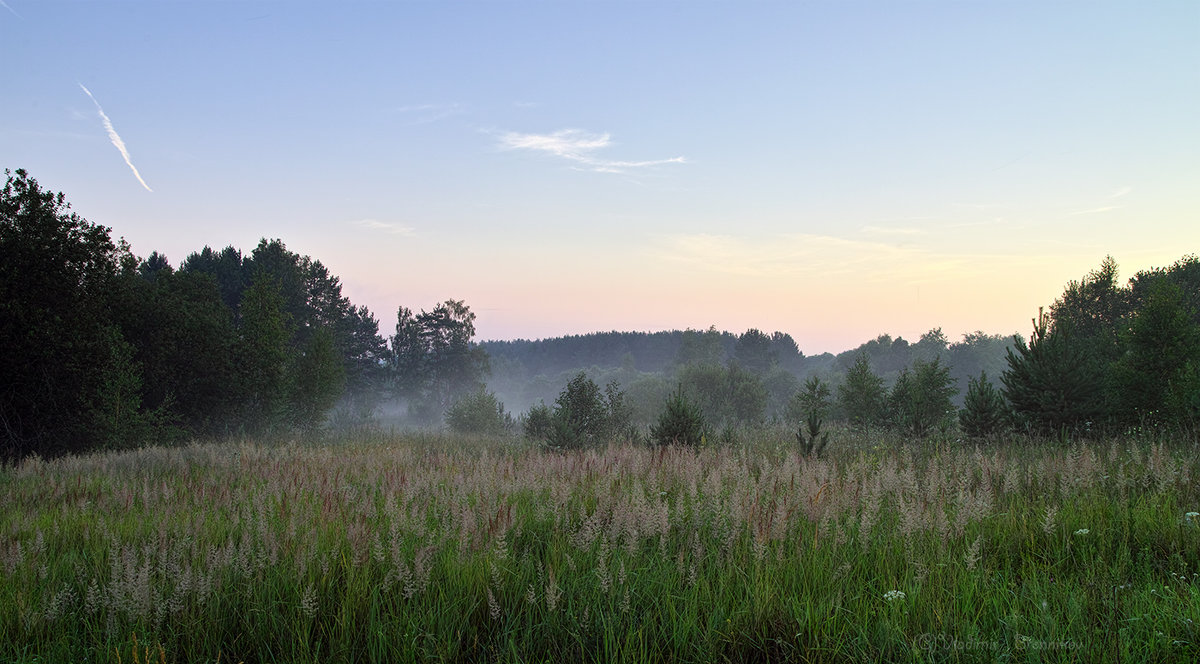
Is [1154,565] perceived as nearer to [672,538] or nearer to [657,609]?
[672,538]

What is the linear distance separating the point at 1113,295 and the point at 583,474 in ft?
158

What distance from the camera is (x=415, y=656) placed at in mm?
3135

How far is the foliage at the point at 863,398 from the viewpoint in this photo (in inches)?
1005

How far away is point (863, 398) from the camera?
26.5 metres

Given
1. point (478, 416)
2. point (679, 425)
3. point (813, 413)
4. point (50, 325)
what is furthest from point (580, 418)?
point (478, 416)

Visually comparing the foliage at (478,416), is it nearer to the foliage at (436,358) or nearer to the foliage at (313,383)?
the foliage at (313,383)

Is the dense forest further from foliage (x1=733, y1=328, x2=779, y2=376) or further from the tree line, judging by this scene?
foliage (x1=733, y1=328, x2=779, y2=376)

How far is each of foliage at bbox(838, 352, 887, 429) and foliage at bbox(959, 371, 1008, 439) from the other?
9.28 m

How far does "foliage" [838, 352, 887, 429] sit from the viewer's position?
25.5 meters

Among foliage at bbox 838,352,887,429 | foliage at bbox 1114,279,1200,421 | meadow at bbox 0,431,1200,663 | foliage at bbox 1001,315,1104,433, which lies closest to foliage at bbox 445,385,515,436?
foliage at bbox 838,352,887,429

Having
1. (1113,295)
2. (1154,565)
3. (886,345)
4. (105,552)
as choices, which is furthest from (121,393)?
(886,345)

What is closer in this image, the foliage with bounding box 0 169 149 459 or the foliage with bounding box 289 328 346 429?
the foliage with bounding box 0 169 149 459

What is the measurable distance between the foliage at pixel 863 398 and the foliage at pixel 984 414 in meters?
9.28

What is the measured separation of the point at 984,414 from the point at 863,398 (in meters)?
11.0
